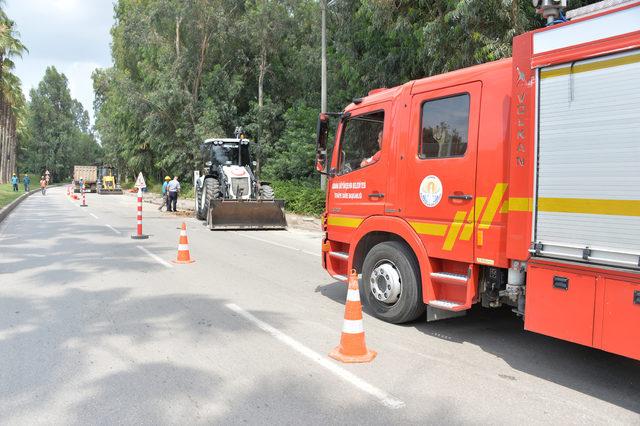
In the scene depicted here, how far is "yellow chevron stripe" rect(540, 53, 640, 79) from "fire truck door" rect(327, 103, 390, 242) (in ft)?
6.75

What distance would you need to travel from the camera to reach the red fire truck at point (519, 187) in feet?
12.0

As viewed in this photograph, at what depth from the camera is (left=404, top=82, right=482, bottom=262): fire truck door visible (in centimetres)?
493

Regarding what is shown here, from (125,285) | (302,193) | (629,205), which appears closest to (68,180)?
(302,193)

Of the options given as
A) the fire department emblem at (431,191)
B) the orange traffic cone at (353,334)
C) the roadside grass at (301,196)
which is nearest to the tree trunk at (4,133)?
the roadside grass at (301,196)

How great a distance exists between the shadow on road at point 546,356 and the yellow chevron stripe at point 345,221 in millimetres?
1124

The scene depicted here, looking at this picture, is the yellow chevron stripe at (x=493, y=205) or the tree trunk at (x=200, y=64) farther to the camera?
the tree trunk at (x=200, y=64)

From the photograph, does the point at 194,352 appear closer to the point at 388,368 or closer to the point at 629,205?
the point at 388,368

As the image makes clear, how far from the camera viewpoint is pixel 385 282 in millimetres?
5863

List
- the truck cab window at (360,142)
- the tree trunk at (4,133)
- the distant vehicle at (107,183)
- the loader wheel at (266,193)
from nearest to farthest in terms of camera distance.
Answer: the truck cab window at (360,142), the loader wheel at (266,193), the distant vehicle at (107,183), the tree trunk at (4,133)

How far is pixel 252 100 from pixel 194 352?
97.6 ft

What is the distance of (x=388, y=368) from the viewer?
14.8ft

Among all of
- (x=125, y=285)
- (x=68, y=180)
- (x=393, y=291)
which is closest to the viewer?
(x=393, y=291)

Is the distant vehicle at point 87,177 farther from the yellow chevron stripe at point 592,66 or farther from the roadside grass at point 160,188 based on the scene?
the yellow chevron stripe at point 592,66

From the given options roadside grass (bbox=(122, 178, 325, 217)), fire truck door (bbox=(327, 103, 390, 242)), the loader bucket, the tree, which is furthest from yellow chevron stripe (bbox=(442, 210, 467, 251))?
the tree
